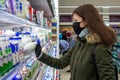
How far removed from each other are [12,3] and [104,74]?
0.90 metres

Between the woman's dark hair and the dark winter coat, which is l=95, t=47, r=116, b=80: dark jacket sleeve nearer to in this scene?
the dark winter coat

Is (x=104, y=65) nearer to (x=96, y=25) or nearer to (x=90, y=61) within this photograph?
(x=90, y=61)

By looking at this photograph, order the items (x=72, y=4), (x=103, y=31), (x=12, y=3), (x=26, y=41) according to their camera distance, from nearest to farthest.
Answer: (x=12, y=3) → (x=26, y=41) → (x=103, y=31) → (x=72, y=4)

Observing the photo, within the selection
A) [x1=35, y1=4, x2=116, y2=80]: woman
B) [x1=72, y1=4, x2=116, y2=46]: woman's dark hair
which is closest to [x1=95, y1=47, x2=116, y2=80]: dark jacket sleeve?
[x1=35, y1=4, x2=116, y2=80]: woman

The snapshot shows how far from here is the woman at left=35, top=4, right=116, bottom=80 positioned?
1846 millimetres

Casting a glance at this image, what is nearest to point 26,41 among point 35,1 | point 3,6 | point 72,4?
point 3,6

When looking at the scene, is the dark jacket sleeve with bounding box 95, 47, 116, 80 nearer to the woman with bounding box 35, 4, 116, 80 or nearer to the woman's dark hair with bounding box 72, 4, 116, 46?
the woman with bounding box 35, 4, 116, 80

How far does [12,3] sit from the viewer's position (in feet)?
4.94

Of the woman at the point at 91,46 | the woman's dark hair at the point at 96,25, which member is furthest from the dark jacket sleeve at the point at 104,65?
the woman's dark hair at the point at 96,25

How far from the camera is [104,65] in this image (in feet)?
6.02

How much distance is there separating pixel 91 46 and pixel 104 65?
0.21m

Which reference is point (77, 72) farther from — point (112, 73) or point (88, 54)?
point (112, 73)

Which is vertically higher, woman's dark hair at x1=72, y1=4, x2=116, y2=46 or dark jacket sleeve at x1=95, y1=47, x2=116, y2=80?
Result: woman's dark hair at x1=72, y1=4, x2=116, y2=46

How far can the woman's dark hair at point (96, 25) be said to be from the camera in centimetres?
190
